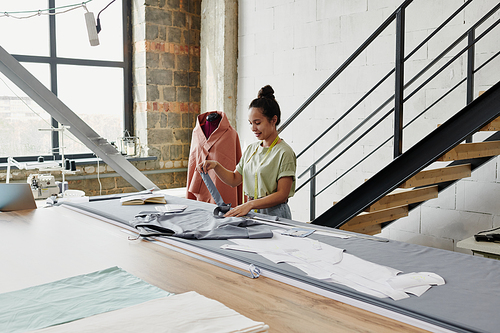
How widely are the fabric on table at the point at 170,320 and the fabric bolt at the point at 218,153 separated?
2.20 metres

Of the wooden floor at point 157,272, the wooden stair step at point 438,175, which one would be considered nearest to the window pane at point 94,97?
the wooden floor at point 157,272

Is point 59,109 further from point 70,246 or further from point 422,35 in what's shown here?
point 422,35

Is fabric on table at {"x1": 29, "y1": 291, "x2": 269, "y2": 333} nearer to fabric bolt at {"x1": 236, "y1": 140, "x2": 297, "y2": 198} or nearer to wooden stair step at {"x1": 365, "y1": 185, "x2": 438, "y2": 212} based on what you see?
A: fabric bolt at {"x1": 236, "y1": 140, "x2": 297, "y2": 198}

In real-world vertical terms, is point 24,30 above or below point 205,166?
above

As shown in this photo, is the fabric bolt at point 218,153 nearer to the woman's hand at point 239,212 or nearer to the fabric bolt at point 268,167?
the fabric bolt at point 268,167

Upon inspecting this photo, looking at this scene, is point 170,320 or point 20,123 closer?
point 170,320

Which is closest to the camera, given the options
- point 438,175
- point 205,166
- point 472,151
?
point 205,166

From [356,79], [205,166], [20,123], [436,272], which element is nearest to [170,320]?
[436,272]

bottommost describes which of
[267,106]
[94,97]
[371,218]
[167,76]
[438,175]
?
[371,218]

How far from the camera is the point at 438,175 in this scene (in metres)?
3.05

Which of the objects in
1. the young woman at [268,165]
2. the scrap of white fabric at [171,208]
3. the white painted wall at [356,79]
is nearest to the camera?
the scrap of white fabric at [171,208]

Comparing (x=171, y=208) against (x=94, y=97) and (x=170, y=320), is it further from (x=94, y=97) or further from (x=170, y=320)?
(x=94, y=97)

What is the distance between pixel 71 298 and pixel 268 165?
1.45 m

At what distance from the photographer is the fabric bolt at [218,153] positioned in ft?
10.7
